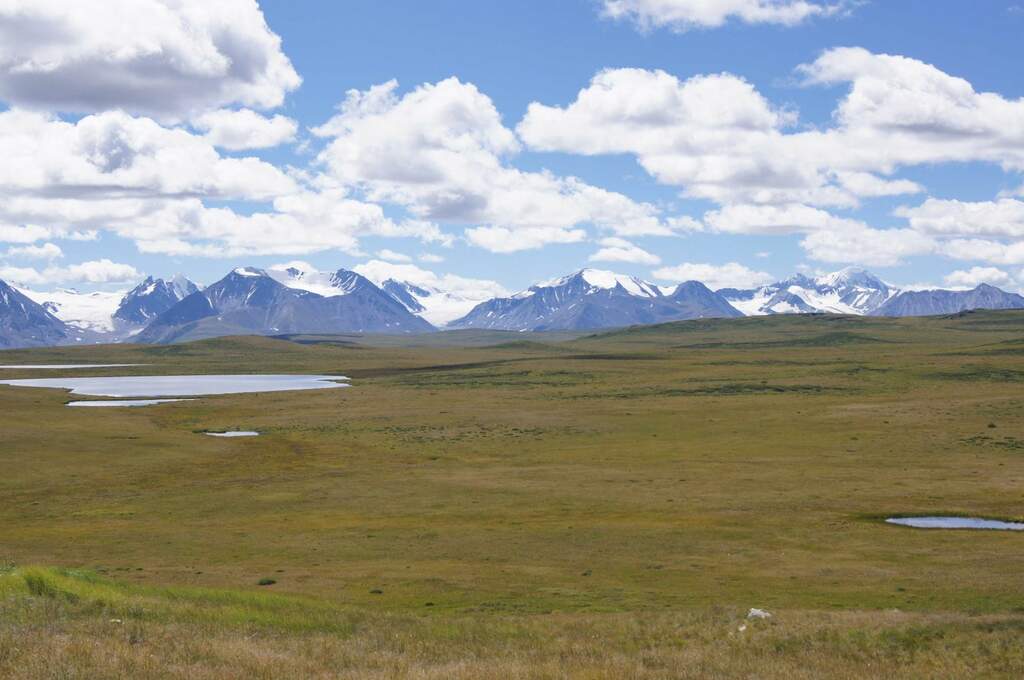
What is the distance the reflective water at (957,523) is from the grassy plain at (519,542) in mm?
1426

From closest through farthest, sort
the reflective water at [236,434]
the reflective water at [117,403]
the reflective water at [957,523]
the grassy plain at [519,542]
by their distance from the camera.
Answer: the grassy plain at [519,542] → the reflective water at [957,523] → the reflective water at [236,434] → the reflective water at [117,403]

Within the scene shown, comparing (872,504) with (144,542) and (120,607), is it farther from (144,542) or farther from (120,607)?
(120,607)

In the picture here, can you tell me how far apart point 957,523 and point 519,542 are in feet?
94.0

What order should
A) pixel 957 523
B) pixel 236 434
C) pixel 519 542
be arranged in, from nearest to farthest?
1. pixel 519 542
2. pixel 957 523
3. pixel 236 434

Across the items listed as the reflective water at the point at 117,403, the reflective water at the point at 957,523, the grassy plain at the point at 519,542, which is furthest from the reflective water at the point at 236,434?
the reflective water at the point at 957,523

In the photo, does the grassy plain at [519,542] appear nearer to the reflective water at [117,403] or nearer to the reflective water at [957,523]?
the reflective water at [957,523]

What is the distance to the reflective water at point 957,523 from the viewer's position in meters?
55.9

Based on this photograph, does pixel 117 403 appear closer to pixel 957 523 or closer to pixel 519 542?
pixel 519 542

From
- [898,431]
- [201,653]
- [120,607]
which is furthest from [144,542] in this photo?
[898,431]

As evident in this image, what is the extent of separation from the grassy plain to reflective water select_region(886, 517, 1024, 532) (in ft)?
4.68

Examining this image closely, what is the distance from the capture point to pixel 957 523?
5762 cm

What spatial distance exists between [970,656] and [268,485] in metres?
59.7

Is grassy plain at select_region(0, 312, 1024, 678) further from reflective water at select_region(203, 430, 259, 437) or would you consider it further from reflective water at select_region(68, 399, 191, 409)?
reflective water at select_region(68, 399, 191, 409)

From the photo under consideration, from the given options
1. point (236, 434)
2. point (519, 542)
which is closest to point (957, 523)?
point (519, 542)
